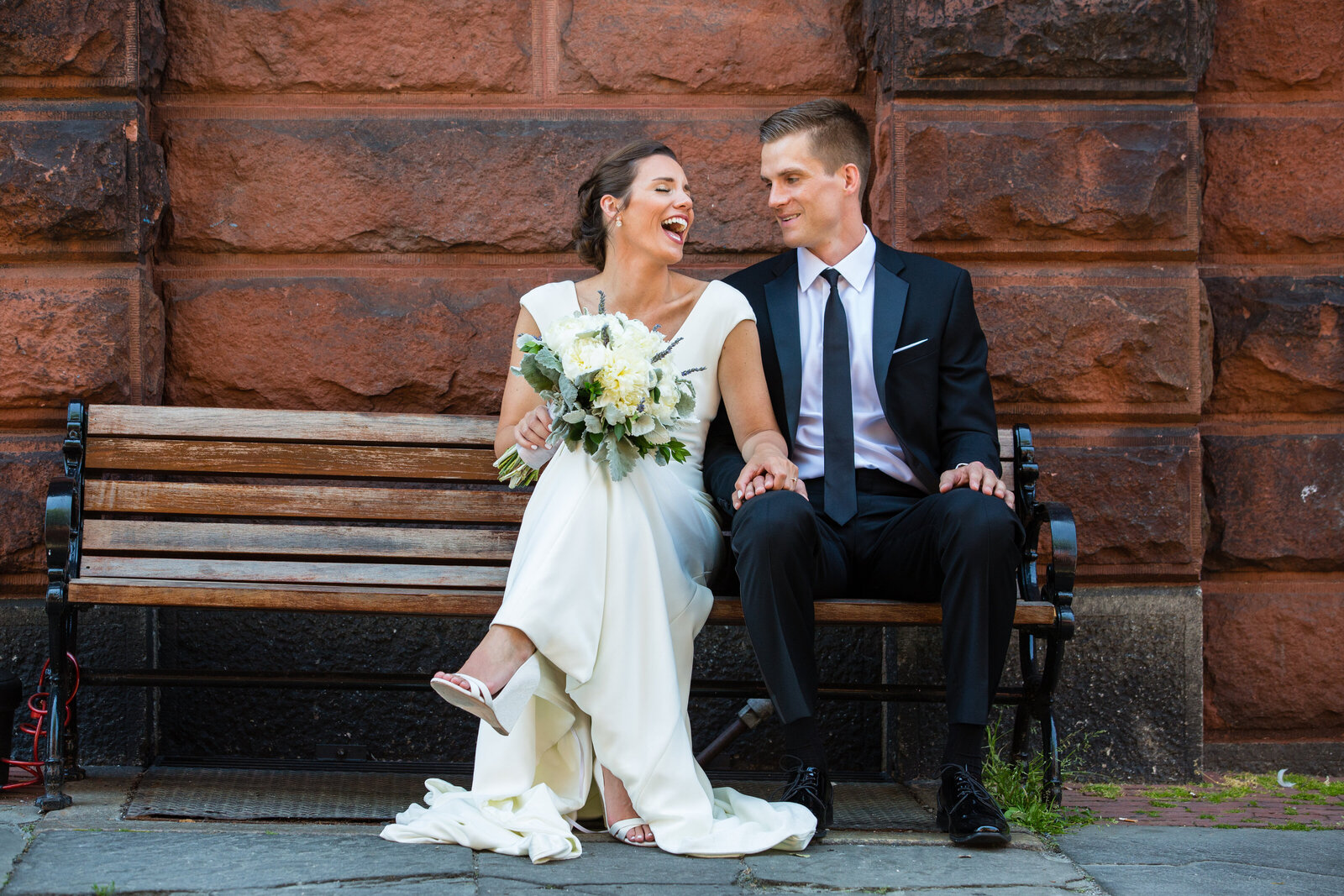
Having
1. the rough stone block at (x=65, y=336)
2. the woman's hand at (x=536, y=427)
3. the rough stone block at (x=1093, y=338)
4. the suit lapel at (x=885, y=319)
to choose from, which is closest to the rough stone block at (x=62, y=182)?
the rough stone block at (x=65, y=336)

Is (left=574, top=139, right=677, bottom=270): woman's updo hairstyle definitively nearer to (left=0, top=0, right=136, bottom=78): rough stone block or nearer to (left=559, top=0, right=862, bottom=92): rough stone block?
(left=559, top=0, right=862, bottom=92): rough stone block

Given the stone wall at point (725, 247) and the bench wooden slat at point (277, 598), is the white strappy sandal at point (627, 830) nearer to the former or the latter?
the bench wooden slat at point (277, 598)

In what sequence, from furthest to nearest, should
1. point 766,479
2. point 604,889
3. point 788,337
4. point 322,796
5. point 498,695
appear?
point 788,337, point 322,796, point 766,479, point 498,695, point 604,889

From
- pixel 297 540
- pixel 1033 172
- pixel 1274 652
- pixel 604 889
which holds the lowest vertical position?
pixel 604 889

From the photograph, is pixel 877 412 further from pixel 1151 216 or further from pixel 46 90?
pixel 46 90

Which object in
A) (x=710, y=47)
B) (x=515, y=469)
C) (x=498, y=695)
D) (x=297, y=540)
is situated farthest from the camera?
(x=710, y=47)

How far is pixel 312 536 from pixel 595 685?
1.05m

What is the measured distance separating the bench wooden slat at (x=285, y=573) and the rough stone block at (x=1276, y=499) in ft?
7.28

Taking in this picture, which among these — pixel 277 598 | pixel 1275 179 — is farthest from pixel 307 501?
pixel 1275 179

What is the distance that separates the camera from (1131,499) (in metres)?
3.83

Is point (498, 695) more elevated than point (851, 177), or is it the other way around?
point (851, 177)

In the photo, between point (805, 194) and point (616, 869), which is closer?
point (616, 869)

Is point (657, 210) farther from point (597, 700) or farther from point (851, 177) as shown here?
point (597, 700)

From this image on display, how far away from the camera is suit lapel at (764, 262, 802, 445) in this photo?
3.54 m
